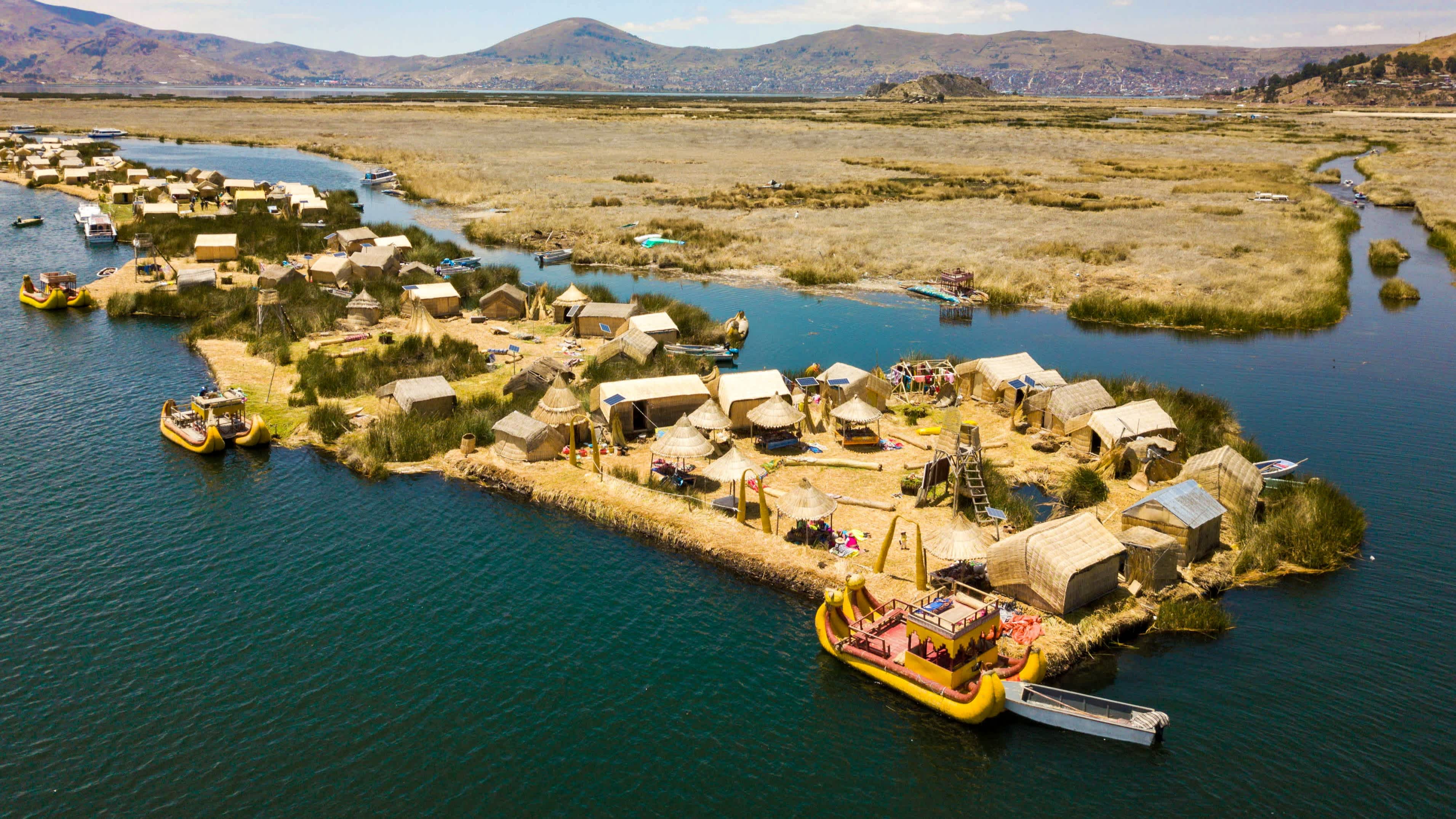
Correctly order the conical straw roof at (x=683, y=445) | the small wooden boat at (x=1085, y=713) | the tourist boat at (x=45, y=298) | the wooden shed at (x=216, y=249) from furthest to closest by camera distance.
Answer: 1. the wooden shed at (x=216, y=249)
2. the tourist boat at (x=45, y=298)
3. the conical straw roof at (x=683, y=445)
4. the small wooden boat at (x=1085, y=713)

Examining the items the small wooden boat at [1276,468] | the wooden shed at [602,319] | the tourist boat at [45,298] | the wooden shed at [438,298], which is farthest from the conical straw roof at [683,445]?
the tourist boat at [45,298]

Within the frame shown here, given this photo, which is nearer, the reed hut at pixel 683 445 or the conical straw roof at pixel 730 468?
the conical straw roof at pixel 730 468

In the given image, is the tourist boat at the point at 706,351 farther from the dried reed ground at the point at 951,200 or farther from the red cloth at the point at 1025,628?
the red cloth at the point at 1025,628

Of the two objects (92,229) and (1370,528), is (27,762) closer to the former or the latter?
(1370,528)

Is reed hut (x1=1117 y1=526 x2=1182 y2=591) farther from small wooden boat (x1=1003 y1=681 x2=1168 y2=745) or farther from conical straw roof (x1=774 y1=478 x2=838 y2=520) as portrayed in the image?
conical straw roof (x1=774 y1=478 x2=838 y2=520)

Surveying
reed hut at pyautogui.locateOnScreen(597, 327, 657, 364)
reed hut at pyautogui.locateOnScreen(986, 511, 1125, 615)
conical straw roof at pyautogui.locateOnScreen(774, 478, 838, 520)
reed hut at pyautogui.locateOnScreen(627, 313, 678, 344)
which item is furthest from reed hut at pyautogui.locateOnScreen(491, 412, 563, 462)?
reed hut at pyautogui.locateOnScreen(986, 511, 1125, 615)

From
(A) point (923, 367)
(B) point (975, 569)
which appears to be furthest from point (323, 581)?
(A) point (923, 367)

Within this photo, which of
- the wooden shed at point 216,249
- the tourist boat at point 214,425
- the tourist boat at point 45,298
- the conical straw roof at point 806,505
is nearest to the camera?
the conical straw roof at point 806,505
